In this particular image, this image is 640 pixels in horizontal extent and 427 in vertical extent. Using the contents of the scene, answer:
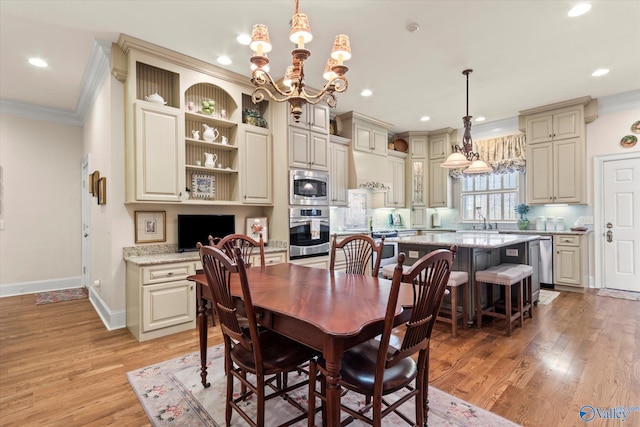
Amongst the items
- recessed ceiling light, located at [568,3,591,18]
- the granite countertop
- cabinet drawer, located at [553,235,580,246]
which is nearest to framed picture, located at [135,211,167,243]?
the granite countertop

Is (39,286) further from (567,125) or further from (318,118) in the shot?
(567,125)

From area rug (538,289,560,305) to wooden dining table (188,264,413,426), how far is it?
3.50 metres

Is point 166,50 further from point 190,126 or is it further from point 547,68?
point 547,68

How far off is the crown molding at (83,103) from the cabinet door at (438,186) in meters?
5.82

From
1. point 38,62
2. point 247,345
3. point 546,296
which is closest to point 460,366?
point 247,345

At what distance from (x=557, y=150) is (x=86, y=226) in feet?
25.1

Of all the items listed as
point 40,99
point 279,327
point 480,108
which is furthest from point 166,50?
point 480,108

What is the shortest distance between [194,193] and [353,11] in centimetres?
261

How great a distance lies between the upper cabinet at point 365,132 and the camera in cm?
548

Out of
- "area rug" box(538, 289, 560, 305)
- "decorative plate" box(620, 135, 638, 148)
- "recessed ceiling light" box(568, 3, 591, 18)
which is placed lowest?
"area rug" box(538, 289, 560, 305)

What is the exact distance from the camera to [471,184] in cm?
656

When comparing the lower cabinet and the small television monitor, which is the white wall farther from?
the small television monitor

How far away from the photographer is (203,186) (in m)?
3.93

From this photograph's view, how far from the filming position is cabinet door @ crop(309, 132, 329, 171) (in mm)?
4410
